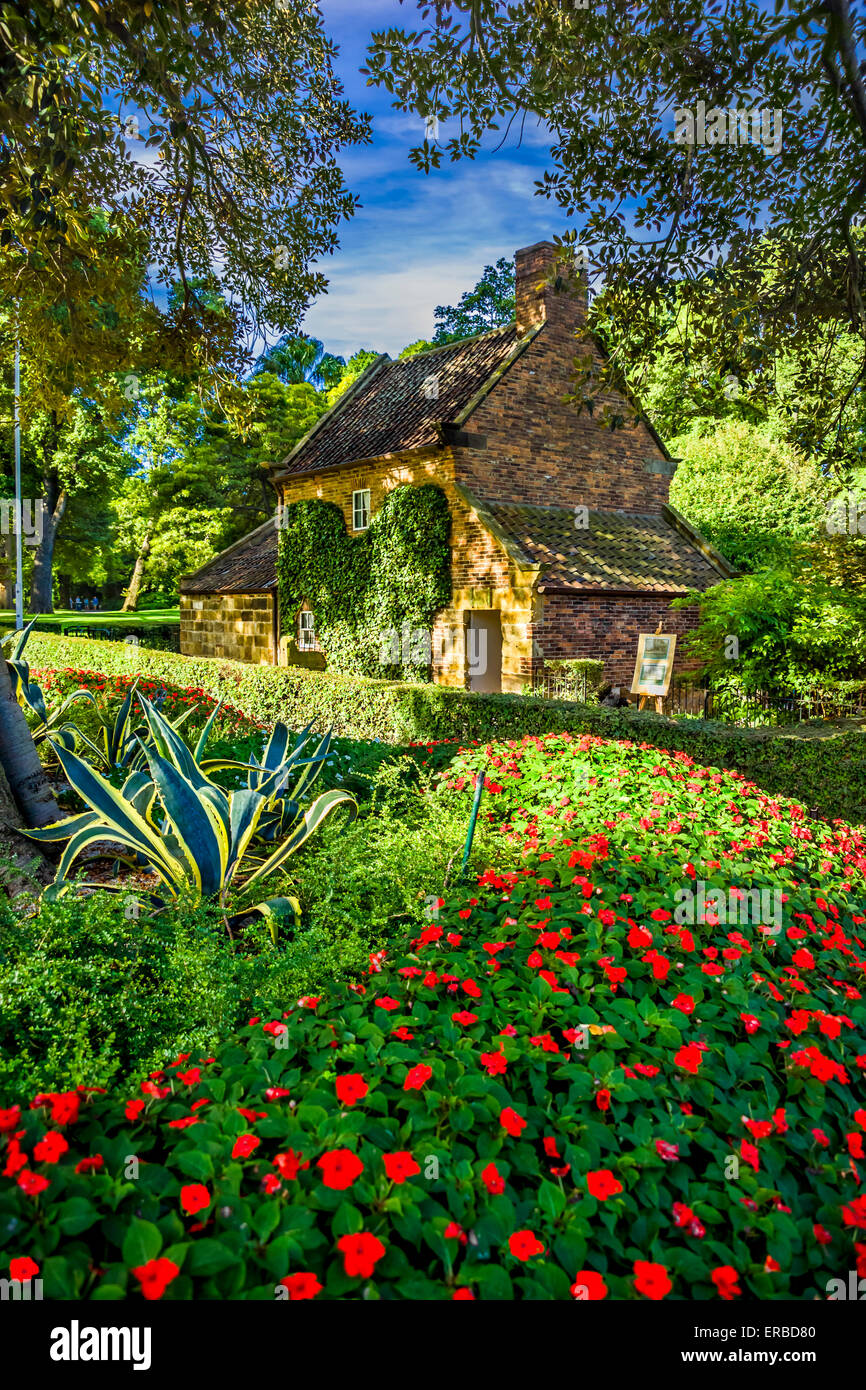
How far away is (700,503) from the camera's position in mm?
28906

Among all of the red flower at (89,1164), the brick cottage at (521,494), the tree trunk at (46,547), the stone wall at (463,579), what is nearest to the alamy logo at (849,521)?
the brick cottage at (521,494)

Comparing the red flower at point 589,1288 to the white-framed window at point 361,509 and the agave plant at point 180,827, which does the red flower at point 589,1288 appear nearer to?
the agave plant at point 180,827

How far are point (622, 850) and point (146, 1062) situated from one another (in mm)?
2765

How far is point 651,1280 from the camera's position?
5.67 ft

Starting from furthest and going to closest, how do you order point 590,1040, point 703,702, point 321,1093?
point 703,702, point 590,1040, point 321,1093

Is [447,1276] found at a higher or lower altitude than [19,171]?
lower

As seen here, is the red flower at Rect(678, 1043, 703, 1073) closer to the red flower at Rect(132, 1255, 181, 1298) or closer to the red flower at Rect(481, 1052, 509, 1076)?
the red flower at Rect(481, 1052, 509, 1076)

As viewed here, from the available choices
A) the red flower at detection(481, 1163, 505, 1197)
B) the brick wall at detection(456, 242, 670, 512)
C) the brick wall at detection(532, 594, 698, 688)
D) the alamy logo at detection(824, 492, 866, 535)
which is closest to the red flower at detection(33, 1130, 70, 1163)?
the red flower at detection(481, 1163, 505, 1197)

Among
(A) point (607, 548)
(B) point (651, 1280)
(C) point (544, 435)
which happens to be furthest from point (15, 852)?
(C) point (544, 435)

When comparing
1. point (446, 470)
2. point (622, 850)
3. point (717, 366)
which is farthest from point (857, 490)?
point (622, 850)

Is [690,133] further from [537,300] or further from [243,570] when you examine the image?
[243,570]

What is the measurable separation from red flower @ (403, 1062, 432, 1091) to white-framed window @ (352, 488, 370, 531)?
16685mm
